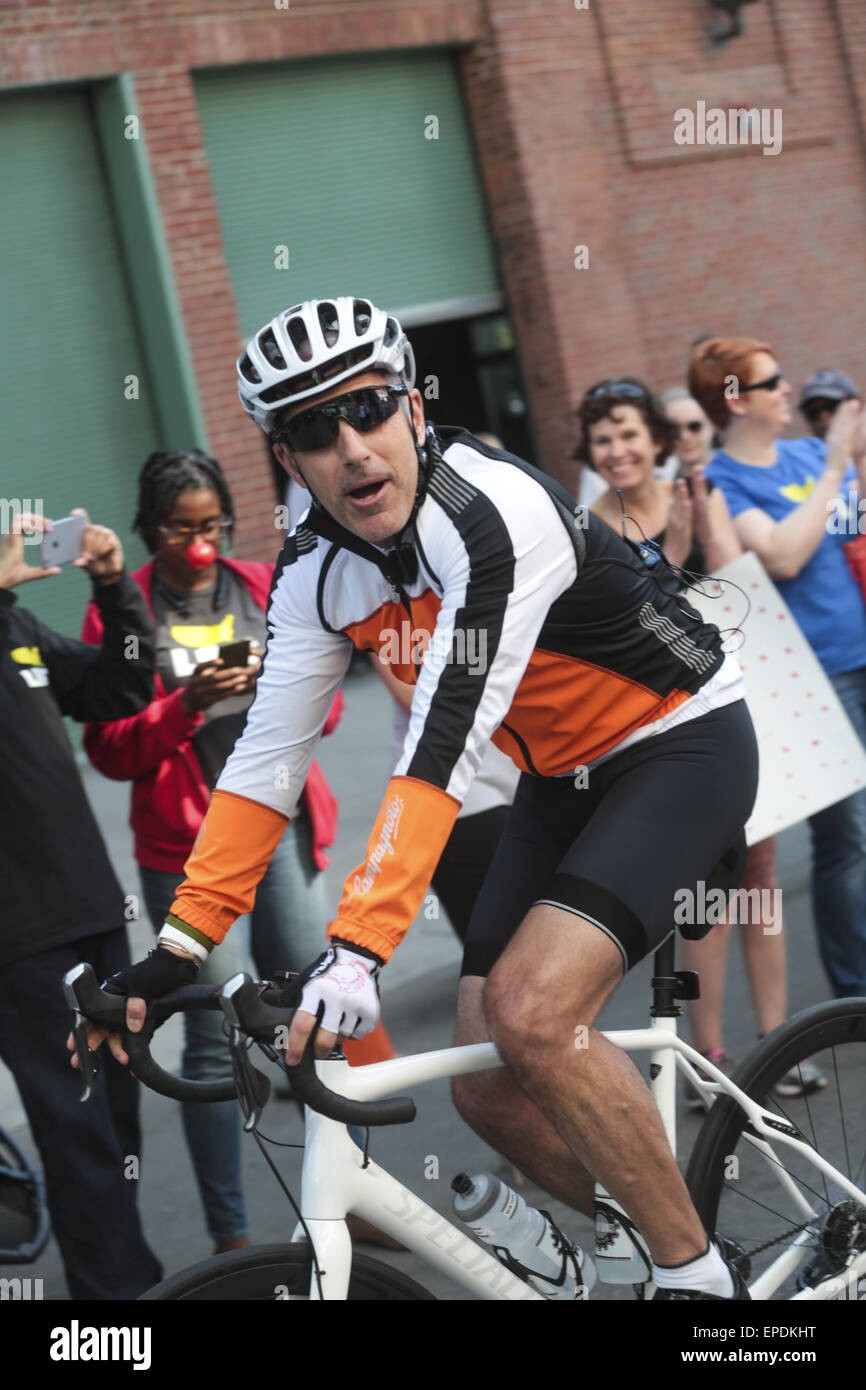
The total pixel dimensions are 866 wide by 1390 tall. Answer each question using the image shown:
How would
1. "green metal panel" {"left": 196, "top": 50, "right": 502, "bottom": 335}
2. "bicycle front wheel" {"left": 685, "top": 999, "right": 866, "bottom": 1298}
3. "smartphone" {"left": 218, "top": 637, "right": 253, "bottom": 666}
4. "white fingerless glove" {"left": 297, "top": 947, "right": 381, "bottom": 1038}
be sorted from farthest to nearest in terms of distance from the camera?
"green metal panel" {"left": 196, "top": 50, "right": 502, "bottom": 335}
"smartphone" {"left": 218, "top": 637, "right": 253, "bottom": 666}
"bicycle front wheel" {"left": 685, "top": 999, "right": 866, "bottom": 1298}
"white fingerless glove" {"left": 297, "top": 947, "right": 381, "bottom": 1038}

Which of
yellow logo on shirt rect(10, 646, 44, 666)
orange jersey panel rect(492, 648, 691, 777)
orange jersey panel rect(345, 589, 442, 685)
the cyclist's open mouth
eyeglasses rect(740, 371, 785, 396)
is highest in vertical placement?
eyeglasses rect(740, 371, 785, 396)

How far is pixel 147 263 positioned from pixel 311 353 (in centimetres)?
848

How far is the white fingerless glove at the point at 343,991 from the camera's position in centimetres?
238

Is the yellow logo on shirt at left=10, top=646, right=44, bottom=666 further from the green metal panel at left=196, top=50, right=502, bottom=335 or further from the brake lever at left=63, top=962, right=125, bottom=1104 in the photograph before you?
the green metal panel at left=196, top=50, right=502, bottom=335

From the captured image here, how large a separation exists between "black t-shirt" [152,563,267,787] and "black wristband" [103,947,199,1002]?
66.4 inches

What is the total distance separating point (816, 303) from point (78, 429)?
751 cm

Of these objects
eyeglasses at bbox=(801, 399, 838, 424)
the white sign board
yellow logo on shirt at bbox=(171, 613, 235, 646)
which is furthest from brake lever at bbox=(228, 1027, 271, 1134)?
eyeglasses at bbox=(801, 399, 838, 424)

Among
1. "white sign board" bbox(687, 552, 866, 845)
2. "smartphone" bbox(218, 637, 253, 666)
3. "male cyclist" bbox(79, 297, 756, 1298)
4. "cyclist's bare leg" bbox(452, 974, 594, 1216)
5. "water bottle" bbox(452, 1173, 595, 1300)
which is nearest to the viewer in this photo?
"male cyclist" bbox(79, 297, 756, 1298)

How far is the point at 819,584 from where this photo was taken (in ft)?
17.4

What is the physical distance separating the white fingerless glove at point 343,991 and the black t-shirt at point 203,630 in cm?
201

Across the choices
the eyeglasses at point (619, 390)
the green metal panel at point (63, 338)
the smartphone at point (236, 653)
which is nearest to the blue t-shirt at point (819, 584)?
the eyeglasses at point (619, 390)

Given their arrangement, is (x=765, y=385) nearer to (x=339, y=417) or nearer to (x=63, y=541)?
(x=63, y=541)

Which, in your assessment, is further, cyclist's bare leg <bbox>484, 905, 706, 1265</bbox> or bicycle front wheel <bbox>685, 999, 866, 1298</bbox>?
bicycle front wheel <bbox>685, 999, 866, 1298</bbox>

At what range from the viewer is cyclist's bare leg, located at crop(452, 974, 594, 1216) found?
9.85 ft
